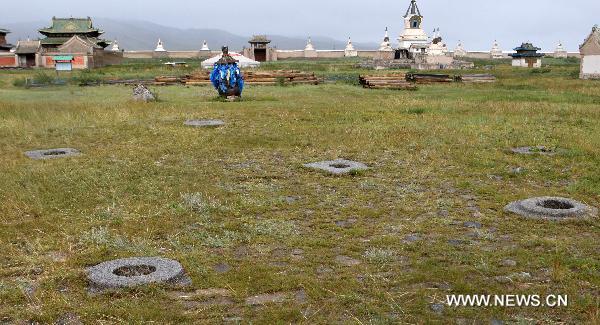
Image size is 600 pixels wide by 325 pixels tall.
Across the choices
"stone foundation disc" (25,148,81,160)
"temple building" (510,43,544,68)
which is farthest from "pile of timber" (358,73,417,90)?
"temple building" (510,43,544,68)

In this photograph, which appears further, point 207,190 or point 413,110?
point 413,110

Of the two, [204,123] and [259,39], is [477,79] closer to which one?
[204,123]

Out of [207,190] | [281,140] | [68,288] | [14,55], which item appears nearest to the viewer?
[68,288]

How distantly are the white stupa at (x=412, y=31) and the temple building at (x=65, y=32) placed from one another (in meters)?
38.6

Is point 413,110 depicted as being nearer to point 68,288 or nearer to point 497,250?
point 497,250

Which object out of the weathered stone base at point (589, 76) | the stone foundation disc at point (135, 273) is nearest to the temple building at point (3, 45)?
the weathered stone base at point (589, 76)

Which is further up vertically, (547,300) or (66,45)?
(66,45)

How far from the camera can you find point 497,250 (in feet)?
20.3

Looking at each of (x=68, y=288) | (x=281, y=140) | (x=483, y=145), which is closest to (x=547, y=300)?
(x=68, y=288)

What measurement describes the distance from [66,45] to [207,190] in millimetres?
55084

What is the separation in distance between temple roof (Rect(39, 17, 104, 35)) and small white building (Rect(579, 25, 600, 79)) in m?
51.0

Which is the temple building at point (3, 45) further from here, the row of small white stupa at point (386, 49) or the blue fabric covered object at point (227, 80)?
the blue fabric covered object at point (227, 80)

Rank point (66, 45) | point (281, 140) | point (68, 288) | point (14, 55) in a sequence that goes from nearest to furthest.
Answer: point (68, 288) → point (281, 140) → point (66, 45) → point (14, 55)

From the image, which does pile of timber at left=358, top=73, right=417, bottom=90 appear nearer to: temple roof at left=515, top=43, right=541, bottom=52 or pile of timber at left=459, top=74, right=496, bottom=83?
pile of timber at left=459, top=74, right=496, bottom=83
